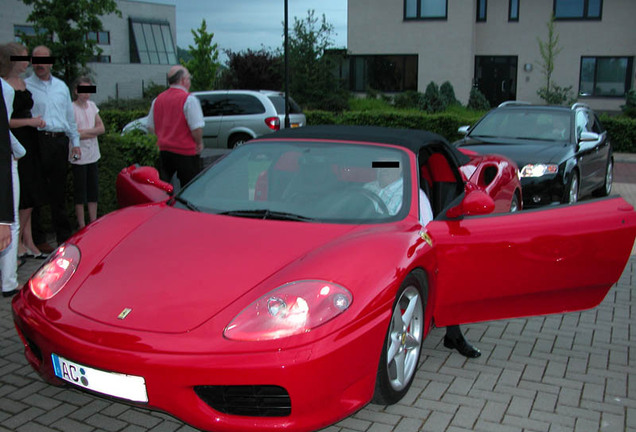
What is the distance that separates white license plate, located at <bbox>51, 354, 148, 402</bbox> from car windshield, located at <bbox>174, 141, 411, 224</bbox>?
128cm

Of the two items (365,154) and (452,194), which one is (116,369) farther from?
(452,194)

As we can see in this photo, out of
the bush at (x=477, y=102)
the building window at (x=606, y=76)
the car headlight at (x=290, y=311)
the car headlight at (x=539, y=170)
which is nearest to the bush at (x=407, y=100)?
the bush at (x=477, y=102)

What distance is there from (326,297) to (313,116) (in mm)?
16493

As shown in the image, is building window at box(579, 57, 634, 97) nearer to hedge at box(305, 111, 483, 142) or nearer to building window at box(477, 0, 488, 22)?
building window at box(477, 0, 488, 22)

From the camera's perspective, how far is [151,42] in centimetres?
4794

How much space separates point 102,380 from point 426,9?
27382 mm

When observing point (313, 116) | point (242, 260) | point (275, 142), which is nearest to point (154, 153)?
point (275, 142)

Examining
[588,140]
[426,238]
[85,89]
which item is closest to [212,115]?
[85,89]

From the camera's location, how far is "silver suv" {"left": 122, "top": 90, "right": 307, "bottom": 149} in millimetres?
15188

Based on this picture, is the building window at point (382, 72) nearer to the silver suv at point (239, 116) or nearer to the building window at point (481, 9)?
the building window at point (481, 9)

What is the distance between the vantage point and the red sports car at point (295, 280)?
8.79 feet

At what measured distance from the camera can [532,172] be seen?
823cm

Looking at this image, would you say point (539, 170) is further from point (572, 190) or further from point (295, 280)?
point (295, 280)

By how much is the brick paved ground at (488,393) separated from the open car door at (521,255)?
41 cm
